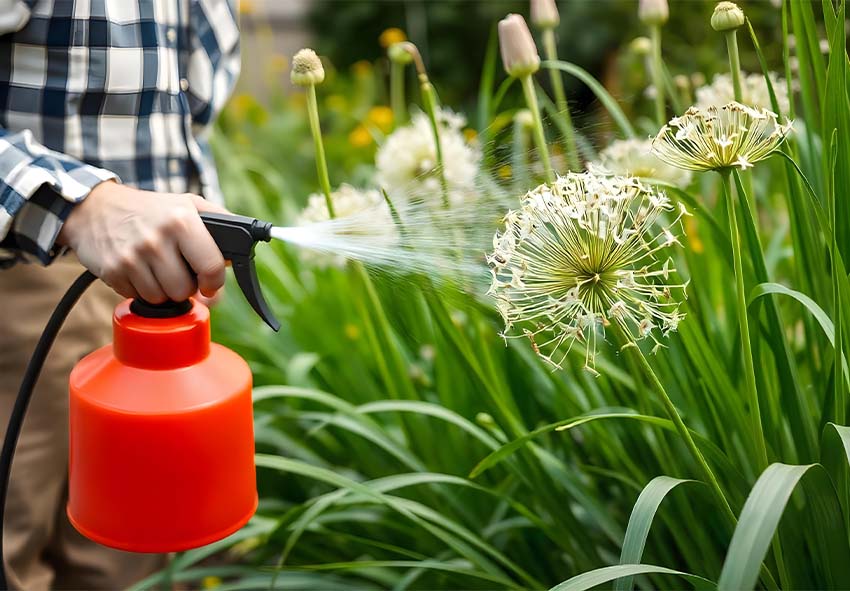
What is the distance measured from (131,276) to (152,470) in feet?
0.69

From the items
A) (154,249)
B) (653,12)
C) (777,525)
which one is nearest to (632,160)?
(653,12)

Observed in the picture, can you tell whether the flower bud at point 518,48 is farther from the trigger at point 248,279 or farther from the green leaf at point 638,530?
the green leaf at point 638,530

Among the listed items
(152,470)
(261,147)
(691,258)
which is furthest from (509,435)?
(261,147)

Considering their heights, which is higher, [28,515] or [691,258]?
[691,258]

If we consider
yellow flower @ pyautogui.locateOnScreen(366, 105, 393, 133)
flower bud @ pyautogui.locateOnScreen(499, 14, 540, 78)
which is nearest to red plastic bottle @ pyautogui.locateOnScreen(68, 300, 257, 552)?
flower bud @ pyautogui.locateOnScreen(499, 14, 540, 78)

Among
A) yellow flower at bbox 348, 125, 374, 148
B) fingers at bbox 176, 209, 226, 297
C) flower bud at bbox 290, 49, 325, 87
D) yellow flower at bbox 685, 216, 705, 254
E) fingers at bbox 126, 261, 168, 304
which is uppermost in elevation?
flower bud at bbox 290, 49, 325, 87

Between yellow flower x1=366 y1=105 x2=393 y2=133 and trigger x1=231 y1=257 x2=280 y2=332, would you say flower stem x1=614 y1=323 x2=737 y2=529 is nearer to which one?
trigger x1=231 y1=257 x2=280 y2=332

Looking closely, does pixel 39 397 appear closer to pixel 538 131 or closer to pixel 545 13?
pixel 538 131

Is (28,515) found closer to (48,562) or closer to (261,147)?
(48,562)

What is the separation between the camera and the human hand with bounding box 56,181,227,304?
3.28ft

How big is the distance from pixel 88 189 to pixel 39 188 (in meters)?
0.06

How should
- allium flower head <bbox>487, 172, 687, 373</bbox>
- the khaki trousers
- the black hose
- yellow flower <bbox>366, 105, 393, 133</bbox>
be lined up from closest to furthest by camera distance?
allium flower head <bbox>487, 172, 687, 373</bbox> → the black hose → the khaki trousers → yellow flower <bbox>366, 105, 393, 133</bbox>

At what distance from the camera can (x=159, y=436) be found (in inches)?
40.3

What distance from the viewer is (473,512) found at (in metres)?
1.57
